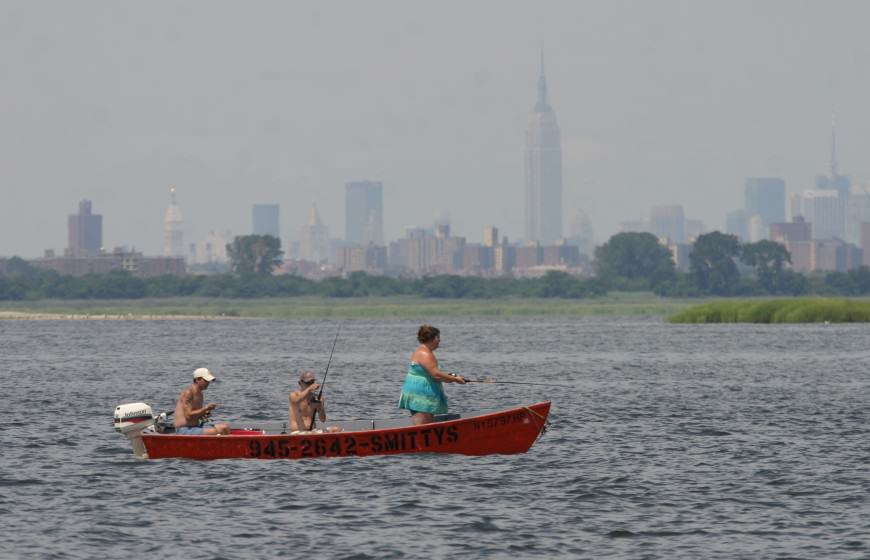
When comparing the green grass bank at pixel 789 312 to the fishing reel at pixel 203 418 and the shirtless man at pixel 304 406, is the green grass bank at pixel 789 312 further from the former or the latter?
the fishing reel at pixel 203 418

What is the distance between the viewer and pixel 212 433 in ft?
110

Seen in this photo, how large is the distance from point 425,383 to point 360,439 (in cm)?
170

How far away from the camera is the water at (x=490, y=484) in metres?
25.5

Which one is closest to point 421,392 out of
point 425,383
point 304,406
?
point 425,383

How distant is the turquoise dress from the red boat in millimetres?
393

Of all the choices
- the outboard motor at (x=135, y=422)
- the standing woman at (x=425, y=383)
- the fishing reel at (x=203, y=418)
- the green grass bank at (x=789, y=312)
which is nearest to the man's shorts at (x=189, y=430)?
the fishing reel at (x=203, y=418)

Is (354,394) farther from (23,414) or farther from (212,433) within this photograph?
(212,433)

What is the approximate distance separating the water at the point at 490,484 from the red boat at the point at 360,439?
1.14 ft

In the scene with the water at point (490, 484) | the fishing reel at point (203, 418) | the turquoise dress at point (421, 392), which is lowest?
the water at point (490, 484)

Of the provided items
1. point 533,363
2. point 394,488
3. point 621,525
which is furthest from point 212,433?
point 533,363

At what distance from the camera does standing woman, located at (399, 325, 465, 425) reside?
106ft

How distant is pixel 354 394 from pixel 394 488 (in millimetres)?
26656

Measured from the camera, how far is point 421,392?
33000mm

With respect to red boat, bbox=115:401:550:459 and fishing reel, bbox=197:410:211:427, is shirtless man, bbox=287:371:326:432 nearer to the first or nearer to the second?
red boat, bbox=115:401:550:459
